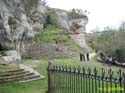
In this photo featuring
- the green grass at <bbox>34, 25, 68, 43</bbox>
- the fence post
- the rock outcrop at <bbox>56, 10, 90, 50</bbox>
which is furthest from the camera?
the rock outcrop at <bbox>56, 10, 90, 50</bbox>

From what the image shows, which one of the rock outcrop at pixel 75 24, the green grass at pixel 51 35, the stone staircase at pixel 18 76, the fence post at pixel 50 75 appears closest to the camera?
the fence post at pixel 50 75

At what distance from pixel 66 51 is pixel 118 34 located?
8.13 m

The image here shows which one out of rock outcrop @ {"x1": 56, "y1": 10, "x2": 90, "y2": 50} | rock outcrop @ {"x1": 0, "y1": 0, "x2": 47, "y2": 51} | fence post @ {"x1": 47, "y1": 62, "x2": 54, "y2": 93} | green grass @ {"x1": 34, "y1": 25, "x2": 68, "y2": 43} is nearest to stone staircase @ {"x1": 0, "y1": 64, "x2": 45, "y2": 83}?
rock outcrop @ {"x1": 0, "y1": 0, "x2": 47, "y2": 51}

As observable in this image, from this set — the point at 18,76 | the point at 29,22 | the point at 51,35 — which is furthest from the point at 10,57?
the point at 51,35

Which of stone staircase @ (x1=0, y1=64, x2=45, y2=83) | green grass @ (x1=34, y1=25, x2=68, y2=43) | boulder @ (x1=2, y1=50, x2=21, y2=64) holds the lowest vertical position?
stone staircase @ (x1=0, y1=64, x2=45, y2=83)

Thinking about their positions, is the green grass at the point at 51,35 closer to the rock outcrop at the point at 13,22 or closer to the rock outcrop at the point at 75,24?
the rock outcrop at the point at 75,24

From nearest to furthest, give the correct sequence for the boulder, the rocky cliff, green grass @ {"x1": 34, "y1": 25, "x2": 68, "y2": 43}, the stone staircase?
the stone staircase, the boulder, the rocky cliff, green grass @ {"x1": 34, "y1": 25, "x2": 68, "y2": 43}

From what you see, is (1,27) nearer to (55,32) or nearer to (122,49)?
(122,49)

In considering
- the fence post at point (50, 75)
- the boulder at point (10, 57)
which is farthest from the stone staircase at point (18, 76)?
the fence post at point (50, 75)

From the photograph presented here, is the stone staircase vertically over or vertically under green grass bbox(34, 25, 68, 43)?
under

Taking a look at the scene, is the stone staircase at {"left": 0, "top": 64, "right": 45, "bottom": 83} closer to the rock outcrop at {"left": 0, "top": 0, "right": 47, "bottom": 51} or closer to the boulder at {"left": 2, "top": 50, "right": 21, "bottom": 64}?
the boulder at {"left": 2, "top": 50, "right": 21, "bottom": 64}

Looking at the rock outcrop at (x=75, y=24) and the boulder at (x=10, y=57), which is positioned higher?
the rock outcrop at (x=75, y=24)

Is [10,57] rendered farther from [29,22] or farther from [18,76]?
[29,22]

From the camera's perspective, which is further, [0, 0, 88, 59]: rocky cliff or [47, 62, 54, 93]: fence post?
[0, 0, 88, 59]: rocky cliff
